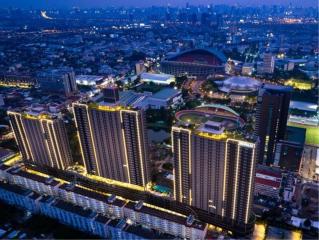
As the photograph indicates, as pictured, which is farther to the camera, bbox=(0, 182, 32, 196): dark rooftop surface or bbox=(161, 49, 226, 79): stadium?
bbox=(161, 49, 226, 79): stadium

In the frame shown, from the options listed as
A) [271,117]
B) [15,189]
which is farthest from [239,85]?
[15,189]

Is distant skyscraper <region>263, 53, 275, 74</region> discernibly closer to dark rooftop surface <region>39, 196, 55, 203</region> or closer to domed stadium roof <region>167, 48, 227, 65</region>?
domed stadium roof <region>167, 48, 227, 65</region>

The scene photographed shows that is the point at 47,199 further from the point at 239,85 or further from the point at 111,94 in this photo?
the point at 239,85

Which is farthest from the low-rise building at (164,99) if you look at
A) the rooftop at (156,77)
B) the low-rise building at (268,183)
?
the low-rise building at (268,183)

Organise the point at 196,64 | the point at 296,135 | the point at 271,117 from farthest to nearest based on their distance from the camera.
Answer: the point at 196,64 → the point at 296,135 → the point at 271,117

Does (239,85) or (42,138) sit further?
(239,85)

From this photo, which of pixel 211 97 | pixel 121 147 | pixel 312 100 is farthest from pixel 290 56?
pixel 121 147

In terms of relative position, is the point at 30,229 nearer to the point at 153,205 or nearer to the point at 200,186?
the point at 153,205

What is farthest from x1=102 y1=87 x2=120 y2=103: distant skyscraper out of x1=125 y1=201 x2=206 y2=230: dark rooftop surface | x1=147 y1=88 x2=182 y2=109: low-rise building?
x1=147 y1=88 x2=182 y2=109: low-rise building
